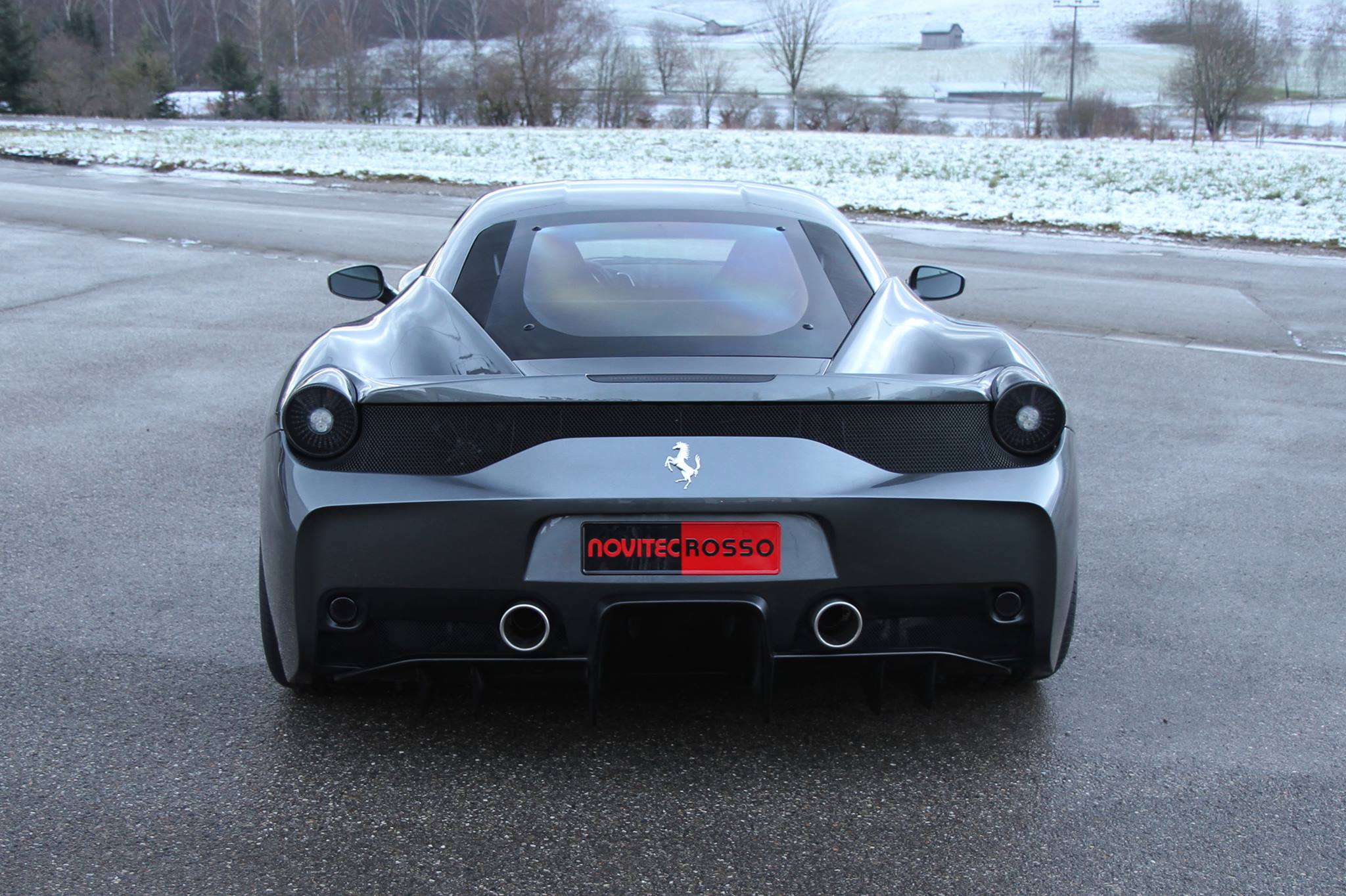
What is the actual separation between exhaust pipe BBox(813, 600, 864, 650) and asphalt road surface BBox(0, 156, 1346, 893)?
0.32ft

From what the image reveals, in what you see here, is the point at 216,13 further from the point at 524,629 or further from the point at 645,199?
the point at 524,629

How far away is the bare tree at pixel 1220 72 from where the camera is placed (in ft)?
154

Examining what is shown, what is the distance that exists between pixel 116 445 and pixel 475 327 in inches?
131

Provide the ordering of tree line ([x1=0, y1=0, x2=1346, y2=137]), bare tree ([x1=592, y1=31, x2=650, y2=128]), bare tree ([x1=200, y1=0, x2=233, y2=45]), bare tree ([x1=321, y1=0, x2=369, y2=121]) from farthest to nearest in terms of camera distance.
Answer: bare tree ([x1=200, y1=0, x2=233, y2=45]) → bare tree ([x1=321, y1=0, x2=369, y2=121]) → bare tree ([x1=592, y1=31, x2=650, y2=128]) → tree line ([x1=0, y1=0, x2=1346, y2=137])

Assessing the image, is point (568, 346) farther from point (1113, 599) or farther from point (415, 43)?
point (415, 43)

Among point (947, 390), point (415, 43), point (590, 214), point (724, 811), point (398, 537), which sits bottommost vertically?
point (724, 811)

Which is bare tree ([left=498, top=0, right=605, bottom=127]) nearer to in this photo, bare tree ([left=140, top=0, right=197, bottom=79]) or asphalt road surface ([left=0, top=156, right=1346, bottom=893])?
bare tree ([left=140, top=0, right=197, bottom=79])

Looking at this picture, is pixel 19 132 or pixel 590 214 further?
pixel 19 132

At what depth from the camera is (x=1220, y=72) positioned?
153ft

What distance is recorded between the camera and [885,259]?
1326 centimetres

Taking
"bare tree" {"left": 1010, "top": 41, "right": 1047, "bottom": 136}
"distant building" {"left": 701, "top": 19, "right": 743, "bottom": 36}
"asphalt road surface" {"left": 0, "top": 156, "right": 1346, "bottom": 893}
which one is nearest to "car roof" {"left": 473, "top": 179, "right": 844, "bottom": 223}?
"asphalt road surface" {"left": 0, "top": 156, "right": 1346, "bottom": 893}

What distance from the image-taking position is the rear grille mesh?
9.12 feet

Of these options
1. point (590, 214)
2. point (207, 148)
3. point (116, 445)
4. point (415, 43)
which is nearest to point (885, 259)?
point (116, 445)

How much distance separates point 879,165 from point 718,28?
126231 millimetres
